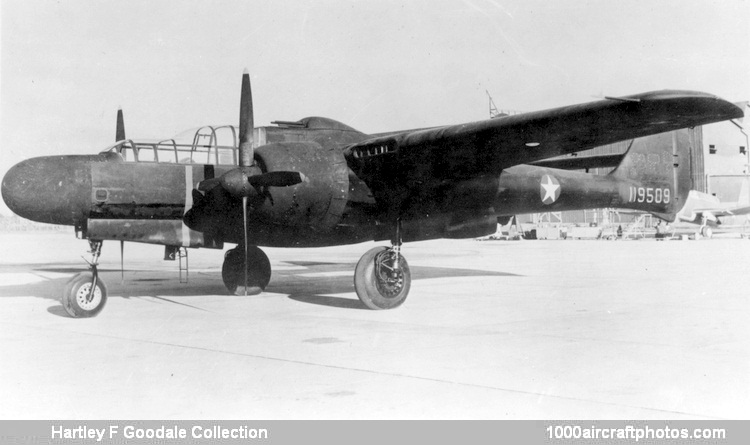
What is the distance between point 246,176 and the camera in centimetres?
1055

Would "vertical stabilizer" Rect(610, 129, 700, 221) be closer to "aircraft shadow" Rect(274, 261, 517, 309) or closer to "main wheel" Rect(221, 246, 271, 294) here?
"aircraft shadow" Rect(274, 261, 517, 309)

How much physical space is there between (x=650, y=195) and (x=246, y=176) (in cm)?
1039

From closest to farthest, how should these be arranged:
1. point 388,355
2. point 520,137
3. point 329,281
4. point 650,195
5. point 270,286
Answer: point 388,355 < point 520,137 < point 270,286 < point 650,195 < point 329,281

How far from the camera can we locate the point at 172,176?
1139 centimetres

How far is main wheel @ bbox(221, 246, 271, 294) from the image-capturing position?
45.5 feet

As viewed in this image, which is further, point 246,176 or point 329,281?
point 329,281

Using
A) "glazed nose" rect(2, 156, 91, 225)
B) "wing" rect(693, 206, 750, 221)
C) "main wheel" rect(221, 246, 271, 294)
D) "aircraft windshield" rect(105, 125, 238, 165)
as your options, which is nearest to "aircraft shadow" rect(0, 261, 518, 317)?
"main wheel" rect(221, 246, 271, 294)

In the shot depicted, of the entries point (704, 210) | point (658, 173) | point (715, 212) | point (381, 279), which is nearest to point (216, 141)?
point (381, 279)

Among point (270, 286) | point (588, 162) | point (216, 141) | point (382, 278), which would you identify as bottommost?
point (270, 286)

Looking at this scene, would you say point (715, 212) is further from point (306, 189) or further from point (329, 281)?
point (306, 189)

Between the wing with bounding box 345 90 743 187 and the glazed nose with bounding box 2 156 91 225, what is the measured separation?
413 cm

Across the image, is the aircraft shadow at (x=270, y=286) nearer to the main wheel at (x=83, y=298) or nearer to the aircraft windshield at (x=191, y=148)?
the main wheel at (x=83, y=298)

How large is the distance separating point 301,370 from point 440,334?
2520 mm

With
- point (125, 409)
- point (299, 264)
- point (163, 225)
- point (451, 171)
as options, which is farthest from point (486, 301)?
point (299, 264)
